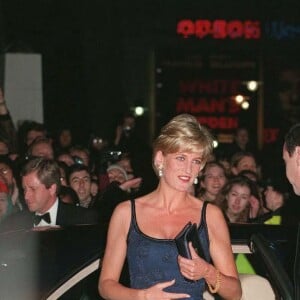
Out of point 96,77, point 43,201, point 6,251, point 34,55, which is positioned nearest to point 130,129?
point 34,55

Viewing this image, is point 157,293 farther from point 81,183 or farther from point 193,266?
point 81,183

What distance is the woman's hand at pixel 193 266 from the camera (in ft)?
13.5

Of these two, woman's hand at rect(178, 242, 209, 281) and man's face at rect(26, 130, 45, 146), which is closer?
woman's hand at rect(178, 242, 209, 281)

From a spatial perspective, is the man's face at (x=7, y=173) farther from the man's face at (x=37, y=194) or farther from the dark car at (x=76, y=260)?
the dark car at (x=76, y=260)

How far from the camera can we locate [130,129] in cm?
1531

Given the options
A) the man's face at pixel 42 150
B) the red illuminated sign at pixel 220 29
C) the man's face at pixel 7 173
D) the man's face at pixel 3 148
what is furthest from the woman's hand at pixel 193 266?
the red illuminated sign at pixel 220 29

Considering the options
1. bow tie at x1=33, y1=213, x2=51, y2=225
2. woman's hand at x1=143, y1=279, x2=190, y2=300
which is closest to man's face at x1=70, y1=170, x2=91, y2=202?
bow tie at x1=33, y1=213, x2=51, y2=225

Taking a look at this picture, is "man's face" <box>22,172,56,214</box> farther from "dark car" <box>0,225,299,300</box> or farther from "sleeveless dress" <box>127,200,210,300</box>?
"sleeveless dress" <box>127,200,210,300</box>

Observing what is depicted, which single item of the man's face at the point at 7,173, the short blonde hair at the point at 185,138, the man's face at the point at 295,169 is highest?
the short blonde hair at the point at 185,138

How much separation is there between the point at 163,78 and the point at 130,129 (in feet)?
24.6

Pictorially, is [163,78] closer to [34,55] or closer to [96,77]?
[96,77]

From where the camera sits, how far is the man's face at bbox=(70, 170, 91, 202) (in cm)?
966

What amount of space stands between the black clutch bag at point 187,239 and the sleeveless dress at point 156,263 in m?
0.18

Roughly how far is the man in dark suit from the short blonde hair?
240 centimetres
